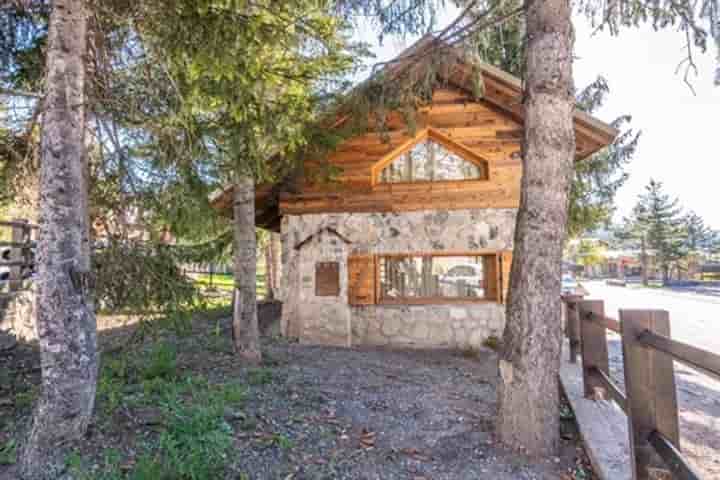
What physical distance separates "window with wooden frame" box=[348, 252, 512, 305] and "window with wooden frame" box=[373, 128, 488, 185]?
1.57 m

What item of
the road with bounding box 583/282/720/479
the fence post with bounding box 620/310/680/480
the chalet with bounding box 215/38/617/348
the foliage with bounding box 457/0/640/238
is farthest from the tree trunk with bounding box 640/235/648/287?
the fence post with bounding box 620/310/680/480

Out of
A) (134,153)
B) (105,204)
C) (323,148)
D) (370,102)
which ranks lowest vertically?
(105,204)

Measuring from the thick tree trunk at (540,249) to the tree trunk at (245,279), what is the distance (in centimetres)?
371

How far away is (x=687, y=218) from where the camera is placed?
34562 mm

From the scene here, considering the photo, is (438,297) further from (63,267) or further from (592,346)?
(63,267)

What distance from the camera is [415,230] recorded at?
25.5 feet

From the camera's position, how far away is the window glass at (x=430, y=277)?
25.7ft

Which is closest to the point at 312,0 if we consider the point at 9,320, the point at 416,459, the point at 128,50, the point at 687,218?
the point at 128,50

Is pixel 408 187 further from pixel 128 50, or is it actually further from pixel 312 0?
pixel 128 50

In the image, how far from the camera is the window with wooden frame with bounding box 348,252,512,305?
7.76 metres

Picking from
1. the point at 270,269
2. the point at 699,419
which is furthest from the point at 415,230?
the point at 270,269

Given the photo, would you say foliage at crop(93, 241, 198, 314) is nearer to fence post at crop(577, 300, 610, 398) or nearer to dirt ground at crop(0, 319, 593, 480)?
dirt ground at crop(0, 319, 593, 480)

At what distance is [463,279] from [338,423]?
4.87 metres

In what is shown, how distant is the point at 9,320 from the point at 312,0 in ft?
21.4
